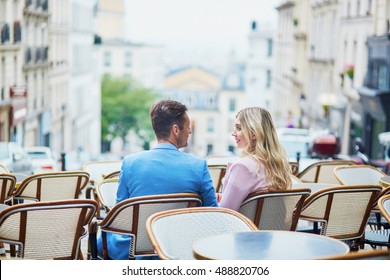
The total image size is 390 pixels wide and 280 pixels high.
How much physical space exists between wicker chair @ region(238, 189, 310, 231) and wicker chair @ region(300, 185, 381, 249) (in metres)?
0.15

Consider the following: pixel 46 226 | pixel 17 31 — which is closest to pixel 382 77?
pixel 17 31

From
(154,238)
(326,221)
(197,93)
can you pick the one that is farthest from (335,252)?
(197,93)

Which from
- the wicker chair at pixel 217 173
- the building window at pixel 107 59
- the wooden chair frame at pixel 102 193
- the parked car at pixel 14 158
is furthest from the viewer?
the building window at pixel 107 59

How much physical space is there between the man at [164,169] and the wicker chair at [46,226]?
31 cm

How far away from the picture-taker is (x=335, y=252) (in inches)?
136

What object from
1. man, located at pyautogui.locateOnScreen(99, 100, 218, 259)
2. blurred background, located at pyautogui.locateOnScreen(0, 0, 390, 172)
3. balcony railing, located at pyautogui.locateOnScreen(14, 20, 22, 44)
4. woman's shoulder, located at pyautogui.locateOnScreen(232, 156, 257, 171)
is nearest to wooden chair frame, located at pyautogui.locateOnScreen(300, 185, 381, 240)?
woman's shoulder, located at pyautogui.locateOnScreen(232, 156, 257, 171)

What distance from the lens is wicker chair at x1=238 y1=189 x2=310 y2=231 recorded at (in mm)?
4641

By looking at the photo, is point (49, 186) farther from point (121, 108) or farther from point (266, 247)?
point (121, 108)

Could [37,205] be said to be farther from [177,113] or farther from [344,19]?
[344,19]

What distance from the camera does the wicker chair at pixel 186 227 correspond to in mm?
3822

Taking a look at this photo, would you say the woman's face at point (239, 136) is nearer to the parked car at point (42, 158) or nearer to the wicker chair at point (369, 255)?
the wicker chair at point (369, 255)

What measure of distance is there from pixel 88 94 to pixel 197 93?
48.6 meters

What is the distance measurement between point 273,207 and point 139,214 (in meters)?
0.73

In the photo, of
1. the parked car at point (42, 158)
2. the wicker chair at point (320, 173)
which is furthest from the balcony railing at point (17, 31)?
the wicker chair at point (320, 173)
